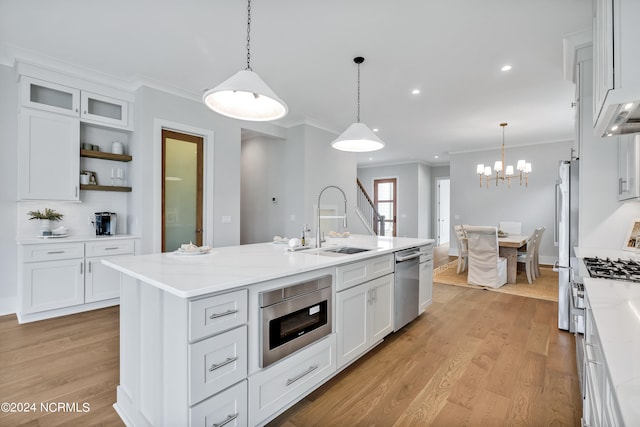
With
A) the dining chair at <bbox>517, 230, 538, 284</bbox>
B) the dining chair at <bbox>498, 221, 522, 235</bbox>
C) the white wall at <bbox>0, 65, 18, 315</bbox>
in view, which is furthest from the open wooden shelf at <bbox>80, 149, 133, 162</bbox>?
the dining chair at <bbox>498, 221, 522, 235</bbox>

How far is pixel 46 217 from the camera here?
3.50 metres

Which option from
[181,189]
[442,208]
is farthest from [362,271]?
[442,208]

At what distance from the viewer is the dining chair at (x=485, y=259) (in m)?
4.68

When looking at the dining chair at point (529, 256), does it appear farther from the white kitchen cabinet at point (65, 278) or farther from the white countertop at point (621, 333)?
the white kitchen cabinet at point (65, 278)

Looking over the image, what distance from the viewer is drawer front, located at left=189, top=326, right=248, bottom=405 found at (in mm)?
1337

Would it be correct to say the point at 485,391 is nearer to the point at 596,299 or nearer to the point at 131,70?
the point at 596,299

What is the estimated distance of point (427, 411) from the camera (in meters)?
1.87

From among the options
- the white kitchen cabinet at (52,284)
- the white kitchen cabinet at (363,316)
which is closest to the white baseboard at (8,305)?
the white kitchen cabinet at (52,284)

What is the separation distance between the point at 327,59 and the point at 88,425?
355 centimetres

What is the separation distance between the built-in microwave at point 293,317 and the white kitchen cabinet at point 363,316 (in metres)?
0.18

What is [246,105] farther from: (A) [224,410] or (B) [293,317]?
(A) [224,410]

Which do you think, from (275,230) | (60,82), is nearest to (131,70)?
(60,82)

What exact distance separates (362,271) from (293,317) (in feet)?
2.59

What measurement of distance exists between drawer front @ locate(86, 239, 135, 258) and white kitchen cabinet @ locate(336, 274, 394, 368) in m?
2.99
